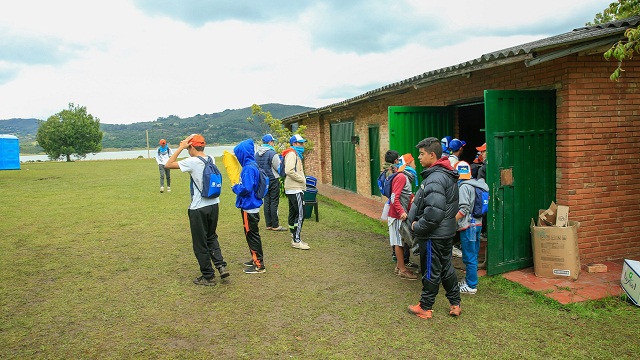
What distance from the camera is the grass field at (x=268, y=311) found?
12.1ft

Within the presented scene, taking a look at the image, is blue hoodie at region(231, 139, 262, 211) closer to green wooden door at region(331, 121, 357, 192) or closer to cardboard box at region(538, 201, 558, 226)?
cardboard box at region(538, 201, 558, 226)

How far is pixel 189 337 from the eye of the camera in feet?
13.0

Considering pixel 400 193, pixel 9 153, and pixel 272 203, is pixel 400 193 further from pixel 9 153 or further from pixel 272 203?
pixel 9 153

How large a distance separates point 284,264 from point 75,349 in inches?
117

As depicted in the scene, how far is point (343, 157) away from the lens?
1464cm

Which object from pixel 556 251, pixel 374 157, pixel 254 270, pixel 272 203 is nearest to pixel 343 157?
pixel 374 157

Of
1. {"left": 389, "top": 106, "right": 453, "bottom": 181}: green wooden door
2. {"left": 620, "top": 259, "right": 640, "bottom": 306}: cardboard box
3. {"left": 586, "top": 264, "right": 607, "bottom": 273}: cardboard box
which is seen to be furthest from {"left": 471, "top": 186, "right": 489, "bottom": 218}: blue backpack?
{"left": 389, "top": 106, "right": 453, "bottom": 181}: green wooden door

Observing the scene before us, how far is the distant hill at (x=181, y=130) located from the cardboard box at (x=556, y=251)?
50.7 metres

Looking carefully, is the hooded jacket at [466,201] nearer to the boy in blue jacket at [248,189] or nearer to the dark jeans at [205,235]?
the boy in blue jacket at [248,189]

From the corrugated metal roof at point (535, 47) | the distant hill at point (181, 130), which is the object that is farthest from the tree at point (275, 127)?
the distant hill at point (181, 130)

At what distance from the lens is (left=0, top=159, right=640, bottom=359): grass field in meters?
3.67

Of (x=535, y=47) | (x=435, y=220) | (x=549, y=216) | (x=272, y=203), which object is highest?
(x=535, y=47)

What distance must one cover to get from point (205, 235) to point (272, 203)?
325 centimetres

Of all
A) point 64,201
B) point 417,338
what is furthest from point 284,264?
point 64,201
